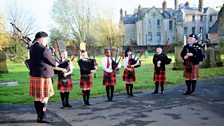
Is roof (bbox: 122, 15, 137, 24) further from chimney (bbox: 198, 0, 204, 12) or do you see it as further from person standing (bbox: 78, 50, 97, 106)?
person standing (bbox: 78, 50, 97, 106)

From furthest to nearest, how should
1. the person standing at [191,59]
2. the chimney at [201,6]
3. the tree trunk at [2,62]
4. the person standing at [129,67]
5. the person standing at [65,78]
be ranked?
the chimney at [201,6]
the tree trunk at [2,62]
the person standing at [129,67]
the person standing at [191,59]
the person standing at [65,78]

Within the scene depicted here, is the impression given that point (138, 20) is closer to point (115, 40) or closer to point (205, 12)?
point (205, 12)

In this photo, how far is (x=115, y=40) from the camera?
4019 cm

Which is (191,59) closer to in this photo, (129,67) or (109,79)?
(129,67)

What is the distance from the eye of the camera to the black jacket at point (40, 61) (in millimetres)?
5824

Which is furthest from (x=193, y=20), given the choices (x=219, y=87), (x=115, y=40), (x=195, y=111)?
(x=195, y=111)

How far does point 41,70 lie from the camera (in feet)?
19.5

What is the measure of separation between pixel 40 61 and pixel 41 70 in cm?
20

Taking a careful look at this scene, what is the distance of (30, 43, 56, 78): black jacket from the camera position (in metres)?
5.82

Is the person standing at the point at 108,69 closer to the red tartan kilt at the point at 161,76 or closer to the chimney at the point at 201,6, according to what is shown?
the red tartan kilt at the point at 161,76

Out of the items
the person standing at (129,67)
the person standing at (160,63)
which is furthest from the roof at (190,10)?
the person standing at (129,67)

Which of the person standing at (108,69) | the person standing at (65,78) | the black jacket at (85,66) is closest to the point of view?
the person standing at (65,78)

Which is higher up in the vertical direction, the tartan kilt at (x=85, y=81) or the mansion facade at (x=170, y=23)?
the mansion facade at (x=170, y=23)

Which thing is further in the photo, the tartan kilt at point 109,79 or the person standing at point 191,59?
the person standing at point 191,59
